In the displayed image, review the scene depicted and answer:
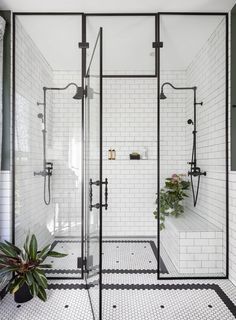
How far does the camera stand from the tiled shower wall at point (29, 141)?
8.26 ft

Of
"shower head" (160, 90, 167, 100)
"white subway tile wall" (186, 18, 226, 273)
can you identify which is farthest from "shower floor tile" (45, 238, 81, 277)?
"shower head" (160, 90, 167, 100)

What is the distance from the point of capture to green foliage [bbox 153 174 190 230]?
2.83 metres

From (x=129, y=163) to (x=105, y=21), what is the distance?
1917 mm

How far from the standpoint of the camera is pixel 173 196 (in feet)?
9.45

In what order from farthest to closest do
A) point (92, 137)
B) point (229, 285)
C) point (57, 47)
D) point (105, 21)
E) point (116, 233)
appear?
point (116, 233) < point (57, 47) < point (105, 21) < point (229, 285) < point (92, 137)

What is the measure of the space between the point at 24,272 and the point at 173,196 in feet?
5.73

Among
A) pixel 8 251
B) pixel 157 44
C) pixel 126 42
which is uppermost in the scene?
pixel 126 42

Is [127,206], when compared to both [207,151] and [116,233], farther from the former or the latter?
[207,151]

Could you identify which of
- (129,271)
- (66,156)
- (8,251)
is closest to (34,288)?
(8,251)

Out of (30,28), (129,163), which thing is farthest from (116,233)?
(30,28)

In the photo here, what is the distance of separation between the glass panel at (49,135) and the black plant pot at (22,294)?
44 centimetres

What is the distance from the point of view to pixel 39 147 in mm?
2602

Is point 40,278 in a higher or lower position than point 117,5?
lower

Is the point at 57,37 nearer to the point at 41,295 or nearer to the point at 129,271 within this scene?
the point at 41,295
